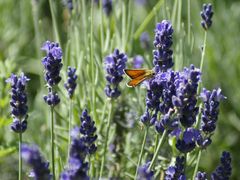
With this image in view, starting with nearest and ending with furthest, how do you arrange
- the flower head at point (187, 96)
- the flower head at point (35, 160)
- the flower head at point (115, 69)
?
the flower head at point (35, 160), the flower head at point (187, 96), the flower head at point (115, 69)

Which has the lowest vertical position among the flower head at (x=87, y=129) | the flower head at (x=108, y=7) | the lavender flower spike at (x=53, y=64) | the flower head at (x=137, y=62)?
the flower head at (x=87, y=129)

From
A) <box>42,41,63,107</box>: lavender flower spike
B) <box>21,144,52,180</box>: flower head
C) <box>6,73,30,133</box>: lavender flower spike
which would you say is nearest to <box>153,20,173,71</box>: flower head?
<box>42,41,63,107</box>: lavender flower spike

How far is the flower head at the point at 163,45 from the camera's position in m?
1.75

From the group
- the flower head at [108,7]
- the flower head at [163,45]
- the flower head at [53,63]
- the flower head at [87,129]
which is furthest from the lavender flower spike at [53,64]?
the flower head at [108,7]

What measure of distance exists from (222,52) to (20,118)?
7.76 feet

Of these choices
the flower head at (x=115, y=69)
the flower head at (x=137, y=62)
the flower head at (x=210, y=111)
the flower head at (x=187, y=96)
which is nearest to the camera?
the flower head at (x=187, y=96)

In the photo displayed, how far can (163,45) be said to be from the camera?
1.77 meters

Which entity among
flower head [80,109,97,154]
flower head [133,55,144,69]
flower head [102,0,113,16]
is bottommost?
flower head [80,109,97,154]

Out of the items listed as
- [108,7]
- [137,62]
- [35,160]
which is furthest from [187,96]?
[108,7]

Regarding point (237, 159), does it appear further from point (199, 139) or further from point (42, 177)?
point (42, 177)

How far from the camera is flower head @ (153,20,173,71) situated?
1755mm

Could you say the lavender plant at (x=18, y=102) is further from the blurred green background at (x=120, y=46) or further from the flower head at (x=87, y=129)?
the blurred green background at (x=120, y=46)

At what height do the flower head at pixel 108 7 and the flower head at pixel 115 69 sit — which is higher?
the flower head at pixel 108 7

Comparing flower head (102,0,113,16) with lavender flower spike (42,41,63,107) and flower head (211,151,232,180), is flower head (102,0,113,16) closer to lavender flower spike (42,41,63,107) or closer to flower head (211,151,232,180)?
lavender flower spike (42,41,63,107)
